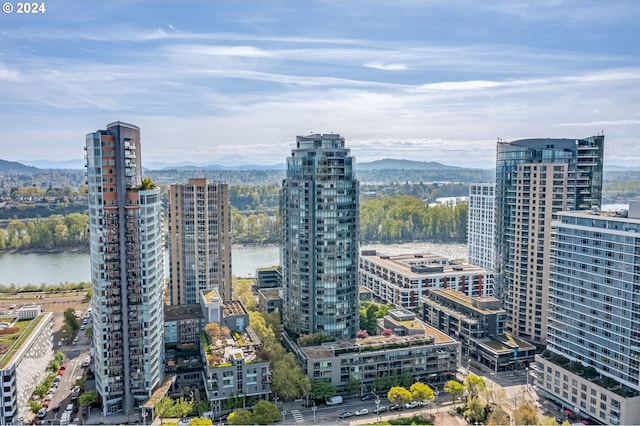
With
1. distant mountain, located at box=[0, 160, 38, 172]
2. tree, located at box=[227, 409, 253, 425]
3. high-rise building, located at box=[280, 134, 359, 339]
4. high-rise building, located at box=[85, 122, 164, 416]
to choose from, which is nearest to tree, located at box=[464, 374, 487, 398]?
high-rise building, located at box=[280, 134, 359, 339]

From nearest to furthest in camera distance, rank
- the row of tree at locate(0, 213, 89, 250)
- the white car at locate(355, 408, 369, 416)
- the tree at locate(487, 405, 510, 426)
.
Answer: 1. the tree at locate(487, 405, 510, 426)
2. the white car at locate(355, 408, 369, 416)
3. the row of tree at locate(0, 213, 89, 250)

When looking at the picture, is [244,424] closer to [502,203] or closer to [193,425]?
[193,425]

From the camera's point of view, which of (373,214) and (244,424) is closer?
(244,424)

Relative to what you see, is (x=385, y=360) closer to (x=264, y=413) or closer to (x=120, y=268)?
(x=264, y=413)

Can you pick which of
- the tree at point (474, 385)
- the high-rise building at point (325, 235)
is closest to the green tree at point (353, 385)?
the high-rise building at point (325, 235)

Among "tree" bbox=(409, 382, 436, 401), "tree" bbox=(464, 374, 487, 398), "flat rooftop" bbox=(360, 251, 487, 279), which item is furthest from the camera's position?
"flat rooftop" bbox=(360, 251, 487, 279)

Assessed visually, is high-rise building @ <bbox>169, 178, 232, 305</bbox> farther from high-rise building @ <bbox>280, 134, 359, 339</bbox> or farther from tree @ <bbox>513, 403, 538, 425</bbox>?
tree @ <bbox>513, 403, 538, 425</bbox>

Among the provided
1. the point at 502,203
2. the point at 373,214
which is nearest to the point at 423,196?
the point at 373,214

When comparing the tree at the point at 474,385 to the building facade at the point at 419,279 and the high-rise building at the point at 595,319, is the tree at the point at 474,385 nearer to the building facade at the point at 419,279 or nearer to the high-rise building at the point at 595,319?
the high-rise building at the point at 595,319
